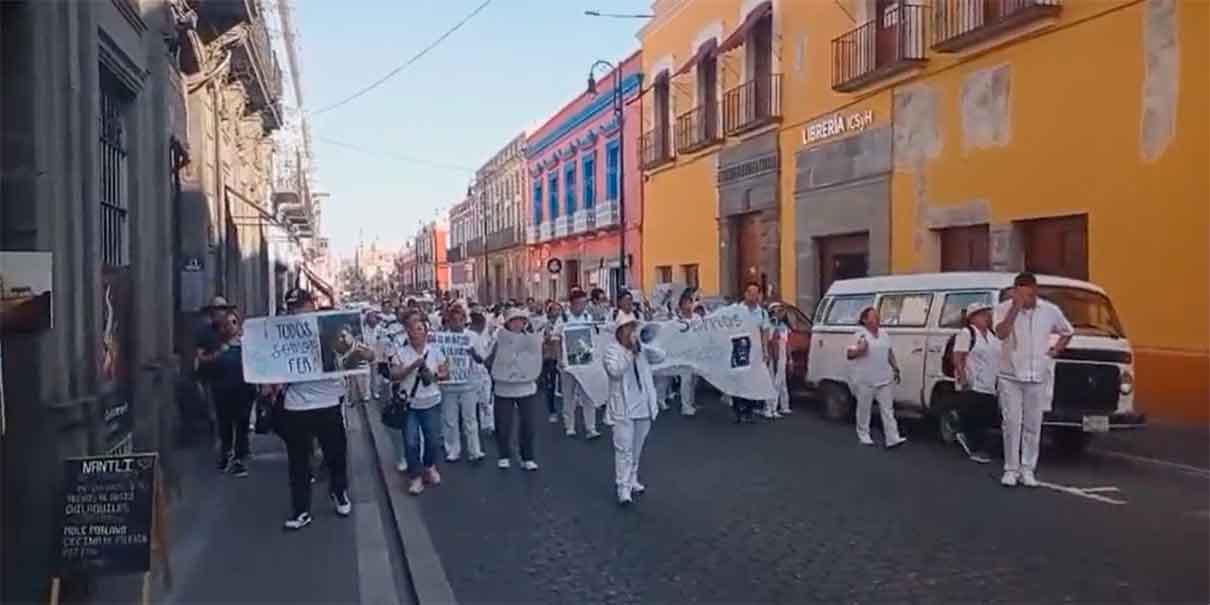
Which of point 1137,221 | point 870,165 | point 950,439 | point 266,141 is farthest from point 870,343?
point 266,141

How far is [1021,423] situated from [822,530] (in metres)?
2.70

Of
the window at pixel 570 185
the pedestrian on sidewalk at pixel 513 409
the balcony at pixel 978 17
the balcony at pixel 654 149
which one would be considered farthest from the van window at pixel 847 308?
the window at pixel 570 185

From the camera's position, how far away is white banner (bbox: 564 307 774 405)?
15.4 meters

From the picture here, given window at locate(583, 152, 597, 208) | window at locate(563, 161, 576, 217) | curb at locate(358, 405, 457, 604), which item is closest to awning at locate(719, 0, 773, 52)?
window at locate(583, 152, 597, 208)

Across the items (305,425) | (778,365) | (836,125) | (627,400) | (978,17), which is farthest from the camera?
(836,125)

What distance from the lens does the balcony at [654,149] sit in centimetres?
3403

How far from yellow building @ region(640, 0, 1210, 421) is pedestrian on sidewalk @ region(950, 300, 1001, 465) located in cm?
303

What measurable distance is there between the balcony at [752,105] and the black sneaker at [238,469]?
16.4 meters

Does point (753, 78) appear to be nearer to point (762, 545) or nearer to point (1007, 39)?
point (1007, 39)

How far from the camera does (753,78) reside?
27.1 metres

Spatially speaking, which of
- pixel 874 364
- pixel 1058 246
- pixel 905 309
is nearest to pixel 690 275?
pixel 1058 246

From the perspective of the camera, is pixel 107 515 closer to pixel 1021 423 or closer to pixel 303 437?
pixel 303 437

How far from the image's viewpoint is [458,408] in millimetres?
12680

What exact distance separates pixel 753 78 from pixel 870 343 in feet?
49.4
